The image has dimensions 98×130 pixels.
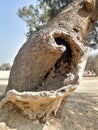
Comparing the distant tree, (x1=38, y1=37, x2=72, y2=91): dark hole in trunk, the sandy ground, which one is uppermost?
(x1=38, y1=37, x2=72, y2=91): dark hole in trunk

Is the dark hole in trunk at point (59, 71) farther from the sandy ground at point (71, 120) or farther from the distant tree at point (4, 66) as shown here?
the distant tree at point (4, 66)

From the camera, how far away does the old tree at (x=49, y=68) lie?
201 inches

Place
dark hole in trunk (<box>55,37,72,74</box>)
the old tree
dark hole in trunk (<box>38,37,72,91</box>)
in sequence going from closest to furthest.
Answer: the old tree, dark hole in trunk (<box>38,37,72,91</box>), dark hole in trunk (<box>55,37,72,74</box>)

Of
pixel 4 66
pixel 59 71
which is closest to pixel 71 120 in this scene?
pixel 59 71

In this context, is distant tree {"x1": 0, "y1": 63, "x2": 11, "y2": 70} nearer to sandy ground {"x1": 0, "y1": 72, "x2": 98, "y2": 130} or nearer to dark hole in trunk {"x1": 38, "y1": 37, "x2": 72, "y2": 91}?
sandy ground {"x1": 0, "y1": 72, "x2": 98, "y2": 130}

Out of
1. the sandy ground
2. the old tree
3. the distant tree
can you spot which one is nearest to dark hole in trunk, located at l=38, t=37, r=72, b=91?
the old tree

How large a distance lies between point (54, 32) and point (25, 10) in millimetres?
17603

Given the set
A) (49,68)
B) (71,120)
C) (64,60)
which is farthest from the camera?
(71,120)

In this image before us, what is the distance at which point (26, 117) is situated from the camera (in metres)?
5.44

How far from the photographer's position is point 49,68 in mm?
5688

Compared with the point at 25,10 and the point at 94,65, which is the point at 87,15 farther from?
the point at 94,65

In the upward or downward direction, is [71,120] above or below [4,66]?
above

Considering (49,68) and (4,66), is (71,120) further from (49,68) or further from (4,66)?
(4,66)

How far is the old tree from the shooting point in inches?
201
